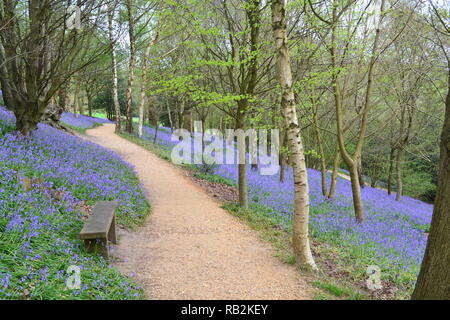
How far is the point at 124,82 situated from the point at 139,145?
23.2 m

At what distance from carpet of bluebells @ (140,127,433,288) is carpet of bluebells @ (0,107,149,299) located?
4627mm

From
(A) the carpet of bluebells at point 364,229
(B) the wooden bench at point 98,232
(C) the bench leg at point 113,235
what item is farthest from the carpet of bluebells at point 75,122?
(B) the wooden bench at point 98,232

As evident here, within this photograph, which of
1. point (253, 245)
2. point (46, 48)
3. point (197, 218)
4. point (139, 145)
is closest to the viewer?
point (253, 245)

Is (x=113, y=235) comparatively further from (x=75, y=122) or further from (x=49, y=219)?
(x=75, y=122)

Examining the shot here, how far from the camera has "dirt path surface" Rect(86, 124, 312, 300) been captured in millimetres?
4504

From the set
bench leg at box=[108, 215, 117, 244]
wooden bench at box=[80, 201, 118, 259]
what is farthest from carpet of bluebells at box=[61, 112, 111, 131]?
wooden bench at box=[80, 201, 118, 259]

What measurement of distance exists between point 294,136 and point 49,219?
13.8ft

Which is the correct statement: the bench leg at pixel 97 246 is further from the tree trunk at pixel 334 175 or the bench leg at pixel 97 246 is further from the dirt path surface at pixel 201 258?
the tree trunk at pixel 334 175

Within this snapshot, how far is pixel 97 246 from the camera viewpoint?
4629 millimetres
